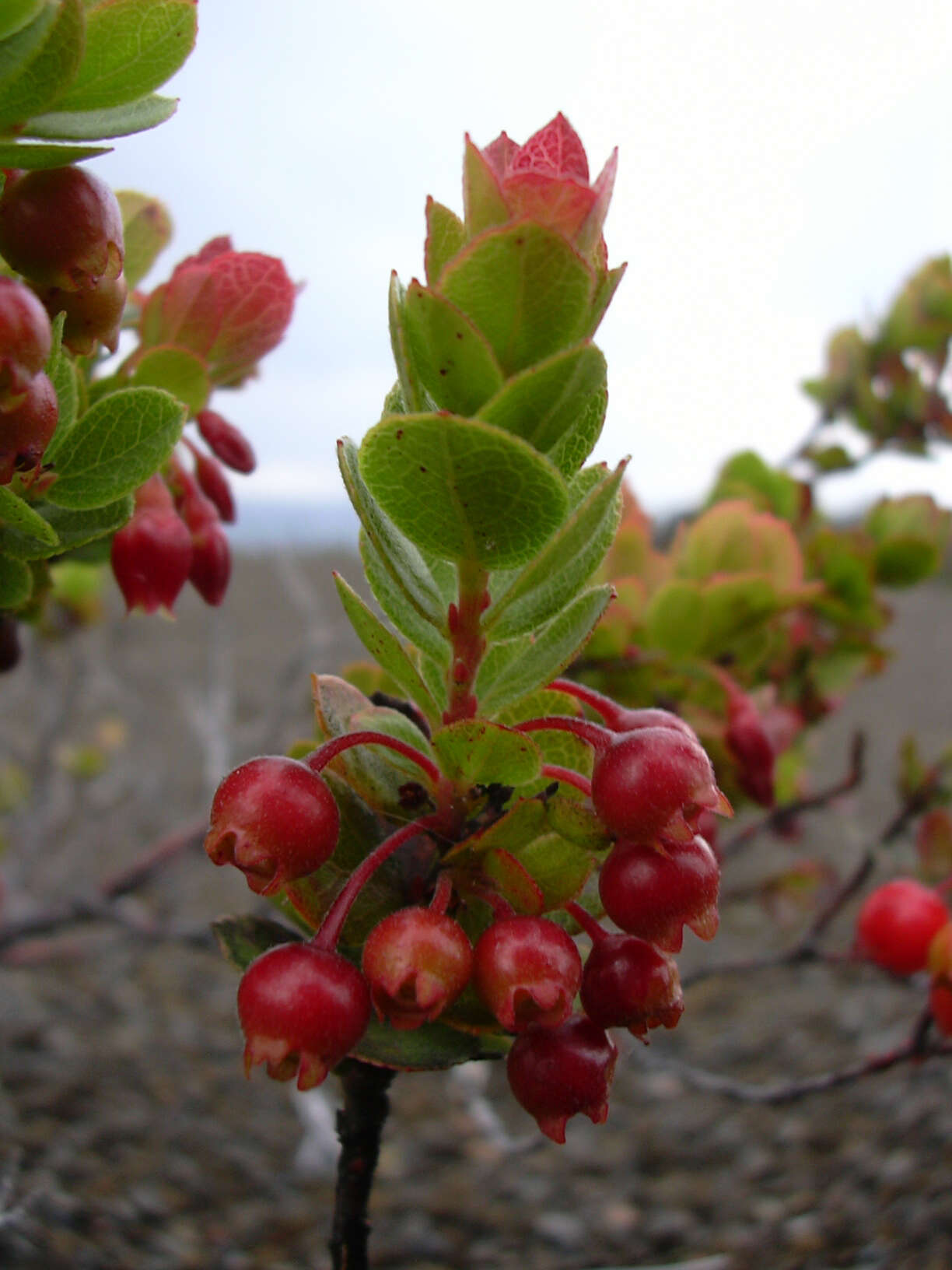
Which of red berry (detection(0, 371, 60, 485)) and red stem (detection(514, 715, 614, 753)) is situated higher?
red berry (detection(0, 371, 60, 485))

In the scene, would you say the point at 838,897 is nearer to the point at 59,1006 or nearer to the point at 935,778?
the point at 935,778

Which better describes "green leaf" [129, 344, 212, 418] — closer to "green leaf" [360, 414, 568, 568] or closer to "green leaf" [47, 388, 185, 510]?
"green leaf" [47, 388, 185, 510]

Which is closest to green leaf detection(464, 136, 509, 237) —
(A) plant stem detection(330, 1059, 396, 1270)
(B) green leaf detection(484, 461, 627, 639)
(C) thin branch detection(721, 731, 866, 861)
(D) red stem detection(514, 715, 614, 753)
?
(B) green leaf detection(484, 461, 627, 639)

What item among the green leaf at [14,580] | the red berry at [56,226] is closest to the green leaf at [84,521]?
the green leaf at [14,580]

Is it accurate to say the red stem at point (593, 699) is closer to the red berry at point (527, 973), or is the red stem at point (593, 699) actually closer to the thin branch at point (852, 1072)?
the red berry at point (527, 973)

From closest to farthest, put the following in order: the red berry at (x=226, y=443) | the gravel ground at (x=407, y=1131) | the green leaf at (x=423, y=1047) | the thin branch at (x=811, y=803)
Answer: the green leaf at (x=423, y=1047), the red berry at (x=226, y=443), the thin branch at (x=811, y=803), the gravel ground at (x=407, y=1131)

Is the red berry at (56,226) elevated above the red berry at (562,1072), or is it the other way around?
the red berry at (56,226)
